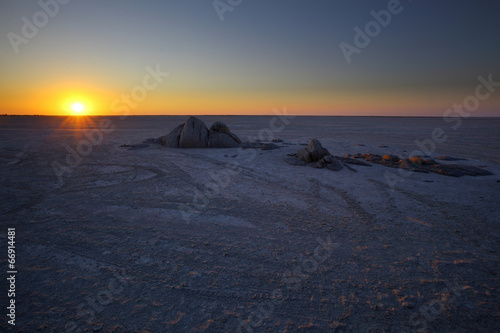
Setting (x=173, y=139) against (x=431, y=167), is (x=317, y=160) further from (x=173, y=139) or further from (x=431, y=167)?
(x=173, y=139)

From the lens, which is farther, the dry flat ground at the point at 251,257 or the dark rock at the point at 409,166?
the dark rock at the point at 409,166

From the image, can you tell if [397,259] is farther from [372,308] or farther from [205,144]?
[205,144]

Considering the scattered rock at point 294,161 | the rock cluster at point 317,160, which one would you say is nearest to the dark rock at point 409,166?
the rock cluster at point 317,160

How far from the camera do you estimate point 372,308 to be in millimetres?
2557

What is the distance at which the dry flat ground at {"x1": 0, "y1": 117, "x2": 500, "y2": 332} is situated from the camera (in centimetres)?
243

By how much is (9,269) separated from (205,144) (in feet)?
37.6

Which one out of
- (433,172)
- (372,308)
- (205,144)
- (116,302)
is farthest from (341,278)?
(205,144)

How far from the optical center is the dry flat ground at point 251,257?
2.43m

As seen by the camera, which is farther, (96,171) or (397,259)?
(96,171)


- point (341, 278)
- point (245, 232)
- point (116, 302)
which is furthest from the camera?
point (245, 232)

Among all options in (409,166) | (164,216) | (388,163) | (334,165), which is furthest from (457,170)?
(164,216)

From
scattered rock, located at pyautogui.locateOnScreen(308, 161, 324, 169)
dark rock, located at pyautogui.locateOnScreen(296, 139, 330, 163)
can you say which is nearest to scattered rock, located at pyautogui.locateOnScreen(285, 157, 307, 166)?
dark rock, located at pyautogui.locateOnScreen(296, 139, 330, 163)

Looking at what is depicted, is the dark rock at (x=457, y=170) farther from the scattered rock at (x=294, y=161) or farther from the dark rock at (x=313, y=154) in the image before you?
the scattered rock at (x=294, y=161)

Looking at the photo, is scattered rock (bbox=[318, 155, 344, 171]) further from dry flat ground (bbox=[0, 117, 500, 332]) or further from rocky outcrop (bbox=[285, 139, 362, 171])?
dry flat ground (bbox=[0, 117, 500, 332])
